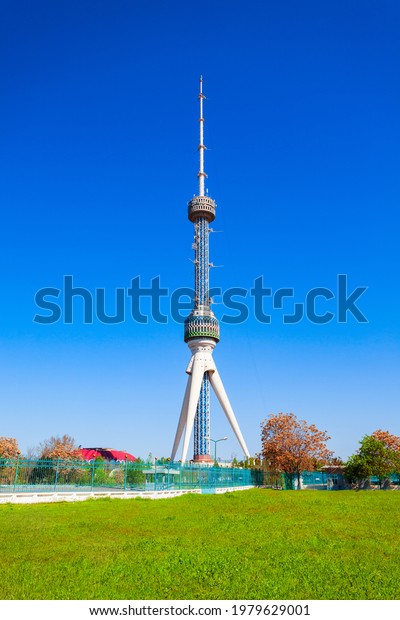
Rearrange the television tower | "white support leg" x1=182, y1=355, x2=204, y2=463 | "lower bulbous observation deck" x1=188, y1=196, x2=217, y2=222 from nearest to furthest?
1. "white support leg" x1=182, y1=355, x2=204, y2=463
2. the television tower
3. "lower bulbous observation deck" x1=188, y1=196, x2=217, y2=222

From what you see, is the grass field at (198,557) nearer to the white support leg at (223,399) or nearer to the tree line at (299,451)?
the tree line at (299,451)

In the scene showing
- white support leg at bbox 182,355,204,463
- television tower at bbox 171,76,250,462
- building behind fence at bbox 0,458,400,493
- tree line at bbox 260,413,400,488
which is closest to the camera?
building behind fence at bbox 0,458,400,493

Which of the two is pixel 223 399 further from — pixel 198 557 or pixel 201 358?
pixel 198 557

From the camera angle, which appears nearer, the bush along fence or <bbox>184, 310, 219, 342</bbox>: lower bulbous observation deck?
the bush along fence

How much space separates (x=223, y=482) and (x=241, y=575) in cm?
4183

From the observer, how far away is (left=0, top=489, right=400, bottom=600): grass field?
27.1ft

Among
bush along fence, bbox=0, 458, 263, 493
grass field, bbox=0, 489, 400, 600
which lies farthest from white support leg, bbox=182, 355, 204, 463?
grass field, bbox=0, 489, 400, 600

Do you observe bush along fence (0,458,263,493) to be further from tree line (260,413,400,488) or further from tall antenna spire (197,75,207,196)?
tall antenna spire (197,75,207,196)

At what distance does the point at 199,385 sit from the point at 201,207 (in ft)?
102

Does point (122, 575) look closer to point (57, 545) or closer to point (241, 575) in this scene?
point (241, 575)

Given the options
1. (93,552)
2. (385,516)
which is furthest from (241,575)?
(385,516)

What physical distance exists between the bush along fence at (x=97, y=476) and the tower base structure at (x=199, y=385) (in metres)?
31.3

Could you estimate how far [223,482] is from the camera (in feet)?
161

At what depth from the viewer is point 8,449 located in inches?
2203
